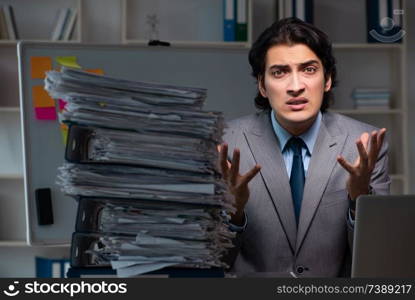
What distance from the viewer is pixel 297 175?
2.01 meters

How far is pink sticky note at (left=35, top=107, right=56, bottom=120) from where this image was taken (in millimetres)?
2641

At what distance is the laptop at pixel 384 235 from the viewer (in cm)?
110

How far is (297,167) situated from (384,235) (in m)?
0.91

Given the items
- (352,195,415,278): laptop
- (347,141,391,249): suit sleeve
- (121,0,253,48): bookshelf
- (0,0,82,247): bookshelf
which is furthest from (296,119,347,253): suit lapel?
(0,0,82,247): bookshelf

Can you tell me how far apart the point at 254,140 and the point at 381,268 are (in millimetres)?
1001

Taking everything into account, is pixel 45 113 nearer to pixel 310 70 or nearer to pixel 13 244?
pixel 310 70

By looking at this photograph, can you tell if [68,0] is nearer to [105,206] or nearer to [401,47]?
[401,47]

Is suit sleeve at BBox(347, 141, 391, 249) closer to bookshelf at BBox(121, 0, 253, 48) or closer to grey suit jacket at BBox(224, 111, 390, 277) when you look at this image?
grey suit jacket at BBox(224, 111, 390, 277)

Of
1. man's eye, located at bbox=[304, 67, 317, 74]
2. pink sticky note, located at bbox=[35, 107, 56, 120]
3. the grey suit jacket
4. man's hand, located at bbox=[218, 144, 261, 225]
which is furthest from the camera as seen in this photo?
pink sticky note, located at bbox=[35, 107, 56, 120]

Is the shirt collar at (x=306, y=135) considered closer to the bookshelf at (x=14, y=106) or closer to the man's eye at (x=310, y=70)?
the man's eye at (x=310, y=70)

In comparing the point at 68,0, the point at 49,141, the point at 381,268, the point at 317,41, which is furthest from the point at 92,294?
the point at 68,0

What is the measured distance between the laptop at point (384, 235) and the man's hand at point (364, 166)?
1.24 ft

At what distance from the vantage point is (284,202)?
1954 millimetres

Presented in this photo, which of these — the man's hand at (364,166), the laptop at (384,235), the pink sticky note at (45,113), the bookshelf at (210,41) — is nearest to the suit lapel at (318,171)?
the man's hand at (364,166)
